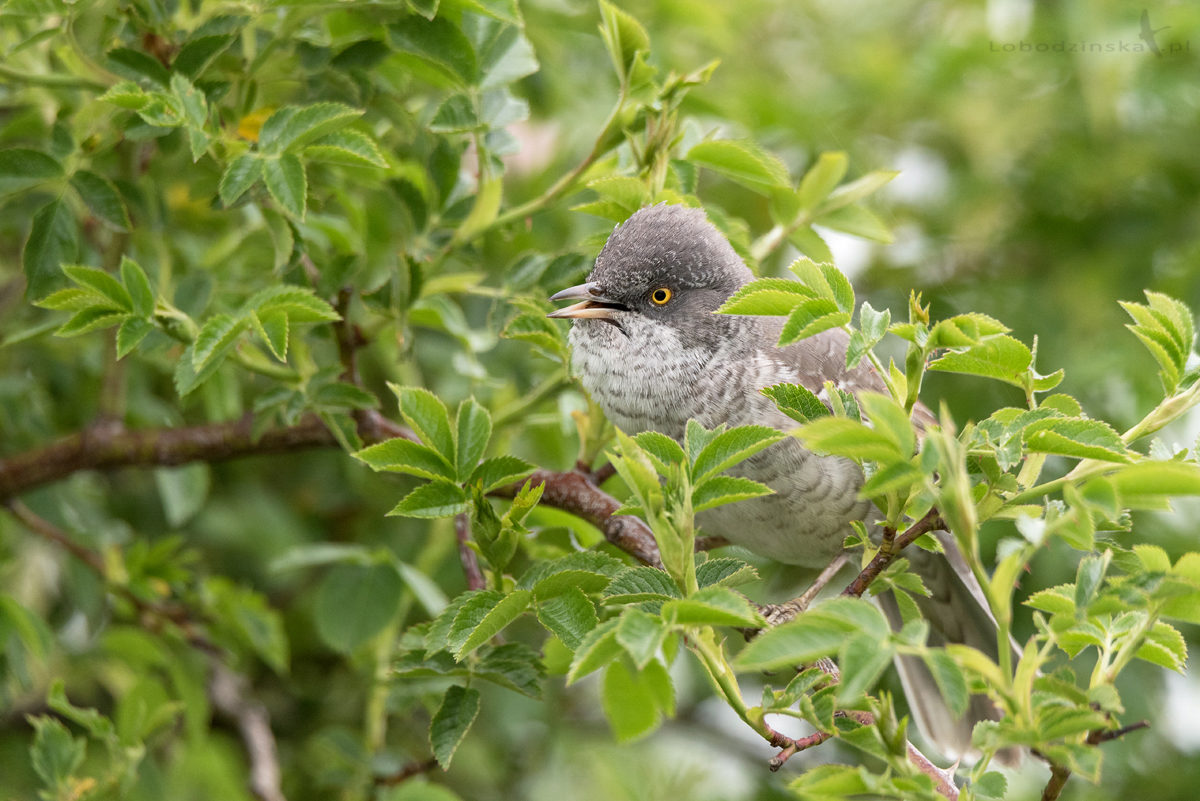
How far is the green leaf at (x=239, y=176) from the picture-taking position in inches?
72.7

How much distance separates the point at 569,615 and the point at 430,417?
1.21ft

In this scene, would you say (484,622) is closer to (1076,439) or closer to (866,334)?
(866,334)

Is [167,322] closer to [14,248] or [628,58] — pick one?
[628,58]

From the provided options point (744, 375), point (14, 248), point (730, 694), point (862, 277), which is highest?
point (730, 694)

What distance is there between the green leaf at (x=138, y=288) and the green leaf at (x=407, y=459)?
1.70ft

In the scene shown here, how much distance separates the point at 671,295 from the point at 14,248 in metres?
1.93

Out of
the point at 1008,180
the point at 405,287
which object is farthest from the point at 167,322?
the point at 1008,180

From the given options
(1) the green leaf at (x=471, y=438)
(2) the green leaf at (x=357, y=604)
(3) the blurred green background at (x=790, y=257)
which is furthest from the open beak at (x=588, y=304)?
(2) the green leaf at (x=357, y=604)

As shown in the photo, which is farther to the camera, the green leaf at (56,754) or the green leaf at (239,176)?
the green leaf at (56,754)

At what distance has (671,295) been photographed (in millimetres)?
2578

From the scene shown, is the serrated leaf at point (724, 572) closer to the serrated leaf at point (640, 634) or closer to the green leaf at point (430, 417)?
the serrated leaf at point (640, 634)

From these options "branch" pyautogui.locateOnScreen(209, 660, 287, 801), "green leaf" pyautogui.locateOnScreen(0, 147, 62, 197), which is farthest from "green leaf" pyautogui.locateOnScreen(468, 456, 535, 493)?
"branch" pyautogui.locateOnScreen(209, 660, 287, 801)

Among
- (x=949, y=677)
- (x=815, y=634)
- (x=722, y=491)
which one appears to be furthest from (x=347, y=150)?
(x=949, y=677)

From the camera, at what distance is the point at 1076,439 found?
1355mm
